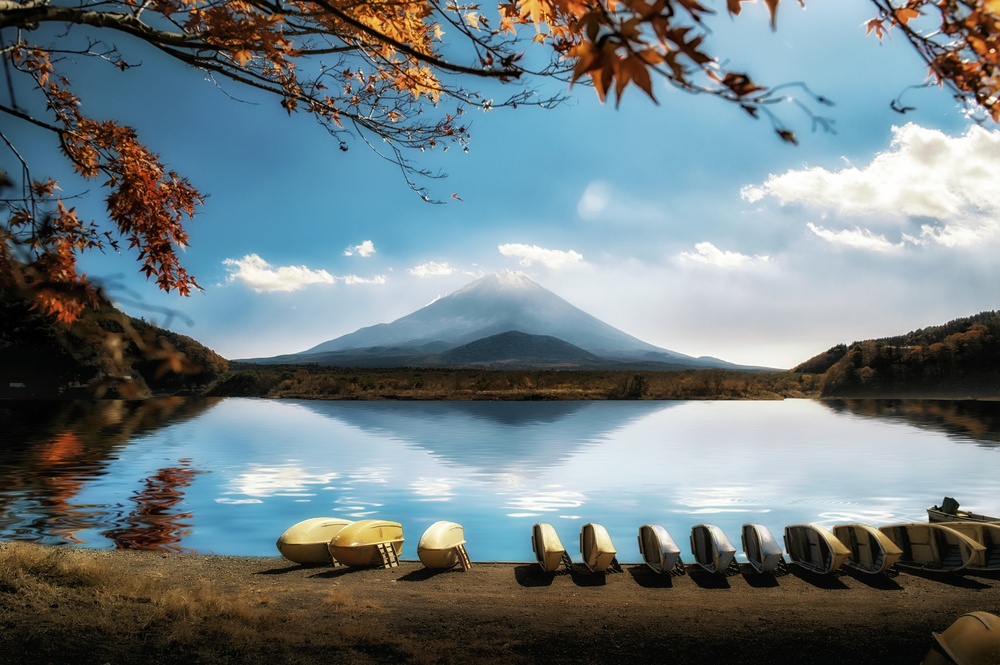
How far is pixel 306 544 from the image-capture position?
439 inches

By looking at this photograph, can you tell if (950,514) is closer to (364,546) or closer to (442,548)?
(442,548)

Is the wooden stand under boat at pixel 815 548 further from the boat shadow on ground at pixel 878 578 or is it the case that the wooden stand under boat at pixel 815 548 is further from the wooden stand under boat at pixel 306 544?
the wooden stand under boat at pixel 306 544

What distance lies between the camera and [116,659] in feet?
20.0

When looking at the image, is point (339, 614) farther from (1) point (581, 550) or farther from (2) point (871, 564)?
(2) point (871, 564)

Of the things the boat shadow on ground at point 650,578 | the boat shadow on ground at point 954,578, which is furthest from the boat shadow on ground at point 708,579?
the boat shadow on ground at point 954,578

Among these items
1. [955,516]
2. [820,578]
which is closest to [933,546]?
[820,578]

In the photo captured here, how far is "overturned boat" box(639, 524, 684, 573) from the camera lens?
10312mm

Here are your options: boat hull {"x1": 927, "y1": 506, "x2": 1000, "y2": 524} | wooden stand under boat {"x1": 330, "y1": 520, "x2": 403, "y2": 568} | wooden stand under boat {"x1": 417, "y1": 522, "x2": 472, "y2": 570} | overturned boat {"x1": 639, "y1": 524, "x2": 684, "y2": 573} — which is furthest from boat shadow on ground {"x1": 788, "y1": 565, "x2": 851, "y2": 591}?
wooden stand under boat {"x1": 330, "y1": 520, "x2": 403, "y2": 568}

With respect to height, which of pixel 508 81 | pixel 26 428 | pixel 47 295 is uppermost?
pixel 508 81

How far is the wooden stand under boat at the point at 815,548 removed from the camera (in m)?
10.5

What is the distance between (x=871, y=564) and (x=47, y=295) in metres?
12.3

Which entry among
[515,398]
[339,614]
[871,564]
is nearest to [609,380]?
[515,398]

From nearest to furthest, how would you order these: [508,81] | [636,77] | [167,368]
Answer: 1. [636,77]
2. [167,368]
3. [508,81]

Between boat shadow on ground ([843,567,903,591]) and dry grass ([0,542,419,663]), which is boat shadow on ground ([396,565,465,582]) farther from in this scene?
boat shadow on ground ([843,567,903,591])
